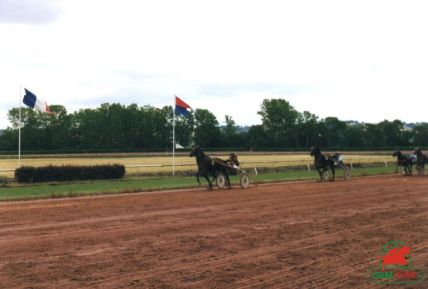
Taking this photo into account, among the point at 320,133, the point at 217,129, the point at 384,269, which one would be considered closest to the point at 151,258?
the point at 384,269

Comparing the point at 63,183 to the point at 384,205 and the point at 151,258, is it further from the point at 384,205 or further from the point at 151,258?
the point at 151,258

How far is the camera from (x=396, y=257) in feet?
25.8

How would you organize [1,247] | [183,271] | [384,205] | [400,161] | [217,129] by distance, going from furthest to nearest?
1. [217,129]
2. [400,161]
3. [384,205]
4. [1,247]
5. [183,271]

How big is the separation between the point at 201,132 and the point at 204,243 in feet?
326

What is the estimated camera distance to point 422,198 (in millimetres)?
16719

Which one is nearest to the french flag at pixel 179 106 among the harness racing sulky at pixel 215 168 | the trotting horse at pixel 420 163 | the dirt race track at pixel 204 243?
the harness racing sulky at pixel 215 168

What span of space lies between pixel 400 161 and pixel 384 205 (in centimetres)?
1971

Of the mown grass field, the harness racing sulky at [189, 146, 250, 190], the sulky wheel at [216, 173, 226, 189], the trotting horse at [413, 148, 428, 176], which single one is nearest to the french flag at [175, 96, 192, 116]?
the mown grass field

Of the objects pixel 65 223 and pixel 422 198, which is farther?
pixel 422 198

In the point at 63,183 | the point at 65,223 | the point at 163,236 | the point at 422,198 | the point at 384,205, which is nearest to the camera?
the point at 163,236

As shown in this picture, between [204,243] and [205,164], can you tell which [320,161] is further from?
[204,243]

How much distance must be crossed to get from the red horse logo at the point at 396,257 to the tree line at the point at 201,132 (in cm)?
9580

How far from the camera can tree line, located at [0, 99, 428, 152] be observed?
10688cm

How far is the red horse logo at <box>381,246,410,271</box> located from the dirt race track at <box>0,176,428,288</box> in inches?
5.5
